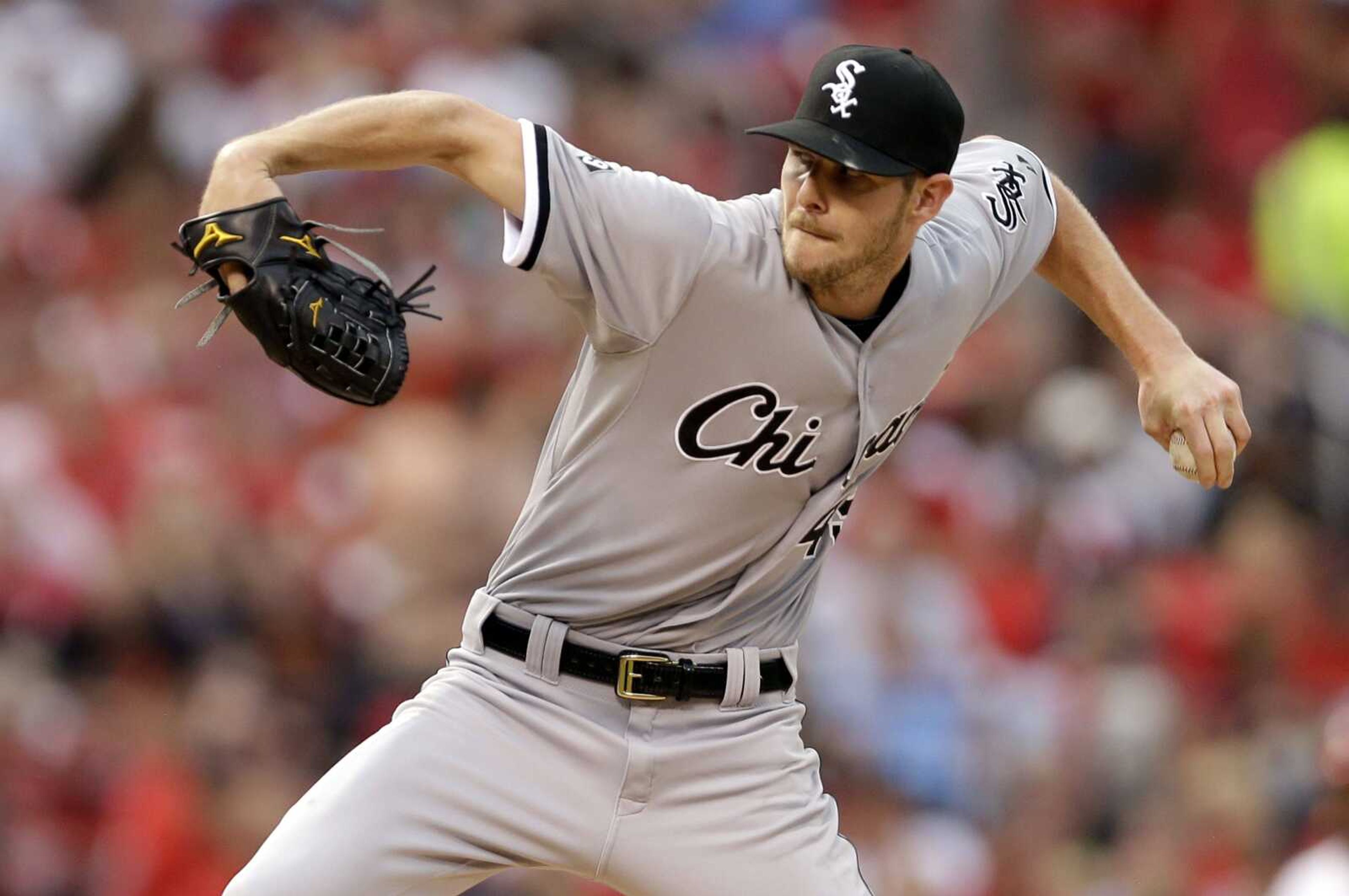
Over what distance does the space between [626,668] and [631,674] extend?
0.04 feet

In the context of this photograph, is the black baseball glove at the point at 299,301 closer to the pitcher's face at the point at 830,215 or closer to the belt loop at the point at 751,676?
the pitcher's face at the point at 830,215

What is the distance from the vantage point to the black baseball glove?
2.88 metres

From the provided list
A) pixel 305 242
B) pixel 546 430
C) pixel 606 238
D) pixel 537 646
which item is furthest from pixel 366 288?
pixel 546 430

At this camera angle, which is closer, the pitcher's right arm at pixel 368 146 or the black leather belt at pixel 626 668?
the pitcher's right arm at pixel 368 146

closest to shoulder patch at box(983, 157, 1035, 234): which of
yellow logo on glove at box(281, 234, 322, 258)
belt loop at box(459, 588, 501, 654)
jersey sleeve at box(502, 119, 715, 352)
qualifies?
jersey sleeve at box(502, 119, 715, 352)

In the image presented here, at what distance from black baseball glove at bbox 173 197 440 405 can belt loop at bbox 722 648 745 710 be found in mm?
753

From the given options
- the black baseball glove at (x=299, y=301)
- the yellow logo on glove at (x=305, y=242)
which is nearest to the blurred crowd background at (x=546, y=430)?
the black baseball glove at (x=299, y=301)

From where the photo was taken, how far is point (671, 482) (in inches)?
127

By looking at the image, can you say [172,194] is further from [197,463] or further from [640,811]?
[640,811]

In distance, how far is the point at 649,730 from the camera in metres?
3.32

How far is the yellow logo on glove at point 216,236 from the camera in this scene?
113 inches

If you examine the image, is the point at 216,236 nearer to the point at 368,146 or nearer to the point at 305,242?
the point at 305,242

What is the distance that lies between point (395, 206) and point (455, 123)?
4.87 metres

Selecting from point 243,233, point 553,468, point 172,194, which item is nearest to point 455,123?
point 243,233
